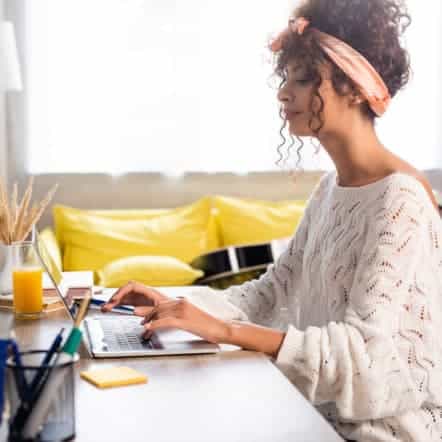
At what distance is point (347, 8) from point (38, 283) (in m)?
0.80

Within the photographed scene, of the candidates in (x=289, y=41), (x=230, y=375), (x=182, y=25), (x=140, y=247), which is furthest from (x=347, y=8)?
(x=182, y=25)

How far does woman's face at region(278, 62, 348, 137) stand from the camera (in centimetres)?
149

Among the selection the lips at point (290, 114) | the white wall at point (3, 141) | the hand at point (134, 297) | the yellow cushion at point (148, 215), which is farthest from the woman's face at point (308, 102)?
the white wall at point (3, 141)

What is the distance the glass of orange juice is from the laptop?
0.03m

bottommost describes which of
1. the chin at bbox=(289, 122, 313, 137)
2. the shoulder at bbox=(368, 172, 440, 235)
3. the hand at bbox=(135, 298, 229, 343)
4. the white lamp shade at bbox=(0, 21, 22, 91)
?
the hand at bbox=(135, 298, 229, 343)

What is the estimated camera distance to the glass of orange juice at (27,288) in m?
1.55

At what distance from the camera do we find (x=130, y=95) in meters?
3.98

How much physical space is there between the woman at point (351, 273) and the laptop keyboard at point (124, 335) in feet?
0.11

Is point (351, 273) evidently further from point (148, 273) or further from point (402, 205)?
point (148, 273)

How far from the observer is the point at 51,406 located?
2.79ft

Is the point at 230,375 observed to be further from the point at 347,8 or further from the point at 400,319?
the point at 347,8

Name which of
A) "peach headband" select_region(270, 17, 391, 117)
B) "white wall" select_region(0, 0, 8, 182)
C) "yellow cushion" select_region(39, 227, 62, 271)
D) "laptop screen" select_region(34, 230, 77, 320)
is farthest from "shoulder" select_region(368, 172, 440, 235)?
"white wall" select_region(0, 0, 8, 182)

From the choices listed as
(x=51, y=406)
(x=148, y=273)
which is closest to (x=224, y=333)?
(x=51, y=406)

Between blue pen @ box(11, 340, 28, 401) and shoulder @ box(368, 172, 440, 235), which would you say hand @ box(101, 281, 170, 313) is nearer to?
shoulder @ box(368, 172, 440, 235)
